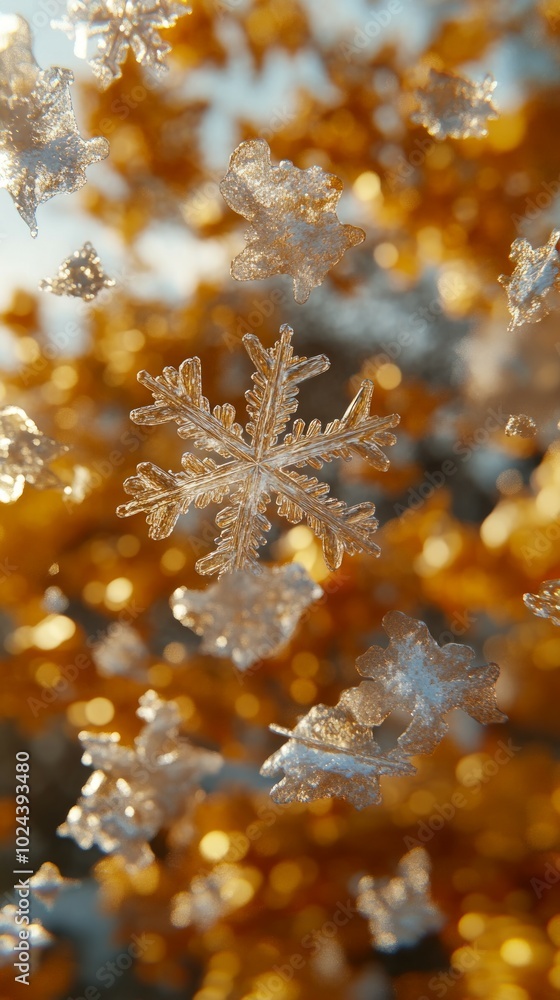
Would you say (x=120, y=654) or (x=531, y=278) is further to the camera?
(x=120, y=654)

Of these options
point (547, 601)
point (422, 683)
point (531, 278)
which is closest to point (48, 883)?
point (422, 683)

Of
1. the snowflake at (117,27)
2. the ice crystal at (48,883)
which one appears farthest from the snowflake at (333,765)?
the snowflake at (117,27)

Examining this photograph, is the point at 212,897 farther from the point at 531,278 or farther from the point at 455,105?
the point at 455,105

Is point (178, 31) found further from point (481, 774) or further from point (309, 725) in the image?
point (481, 774)

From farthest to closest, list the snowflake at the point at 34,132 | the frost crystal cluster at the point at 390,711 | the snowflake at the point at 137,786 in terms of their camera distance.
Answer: the snowflake at the point at 137,786 → the frost crystal cluster at the point at 390,711 → the snowflake at the point at 34,132

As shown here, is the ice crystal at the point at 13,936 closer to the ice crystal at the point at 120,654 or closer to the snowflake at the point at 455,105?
the ice crystal at the point at 120,654

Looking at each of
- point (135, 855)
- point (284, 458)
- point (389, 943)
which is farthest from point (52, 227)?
point (389, 943)
